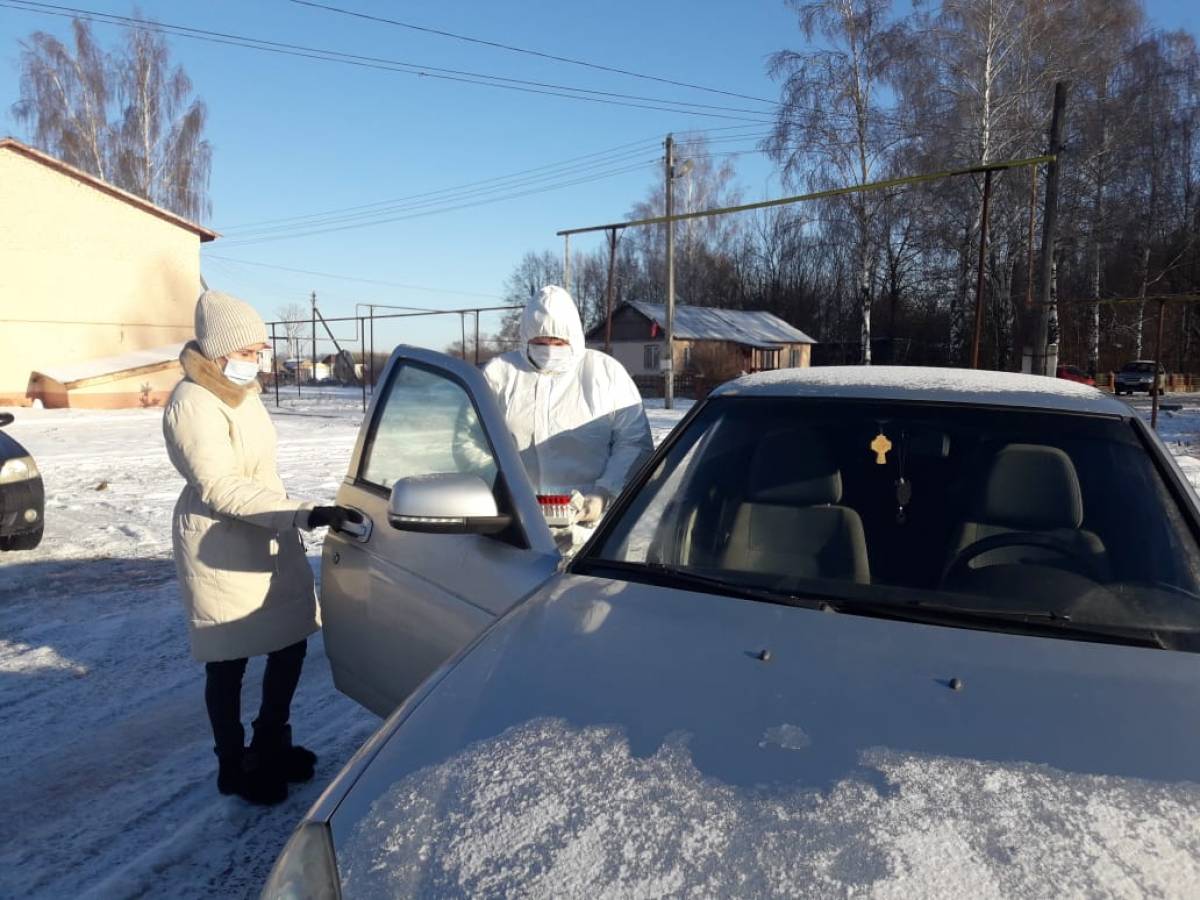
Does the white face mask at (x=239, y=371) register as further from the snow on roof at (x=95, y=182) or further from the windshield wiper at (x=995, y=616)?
the snow on roof at (x=95, y=182)

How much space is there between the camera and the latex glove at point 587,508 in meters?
2.80

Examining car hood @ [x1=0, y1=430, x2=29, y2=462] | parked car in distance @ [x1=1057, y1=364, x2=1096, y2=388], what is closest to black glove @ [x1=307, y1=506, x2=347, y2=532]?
car hood @ [x1=0, y1=430, x2=29, y2=462]

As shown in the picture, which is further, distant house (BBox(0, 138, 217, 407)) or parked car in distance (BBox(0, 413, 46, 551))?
distant house (BBox(0, 138, 217, 407))

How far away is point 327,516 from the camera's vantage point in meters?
2.93

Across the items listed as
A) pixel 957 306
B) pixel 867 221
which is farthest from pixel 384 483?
pixel 957 306

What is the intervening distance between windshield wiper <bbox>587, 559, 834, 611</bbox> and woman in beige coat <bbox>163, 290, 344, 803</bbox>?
3.98ft

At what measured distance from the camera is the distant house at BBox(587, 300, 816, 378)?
45888 mm

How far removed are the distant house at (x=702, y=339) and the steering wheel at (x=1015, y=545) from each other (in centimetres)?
4128

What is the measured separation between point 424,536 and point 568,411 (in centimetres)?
94

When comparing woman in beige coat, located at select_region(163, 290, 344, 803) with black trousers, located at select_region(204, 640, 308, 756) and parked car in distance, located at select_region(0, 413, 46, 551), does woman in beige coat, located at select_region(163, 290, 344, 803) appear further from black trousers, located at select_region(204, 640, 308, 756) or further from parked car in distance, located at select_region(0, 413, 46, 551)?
parked car in distance, located at select_region(0, 413, 46, 551)

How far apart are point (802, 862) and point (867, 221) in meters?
27.9

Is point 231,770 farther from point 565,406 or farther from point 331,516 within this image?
point 565,406

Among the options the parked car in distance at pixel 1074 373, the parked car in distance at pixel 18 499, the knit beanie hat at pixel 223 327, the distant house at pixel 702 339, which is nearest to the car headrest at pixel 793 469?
the knit beanie hat at pixel 223 327

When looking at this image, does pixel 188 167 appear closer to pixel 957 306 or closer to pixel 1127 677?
Result: pixel 957 306
